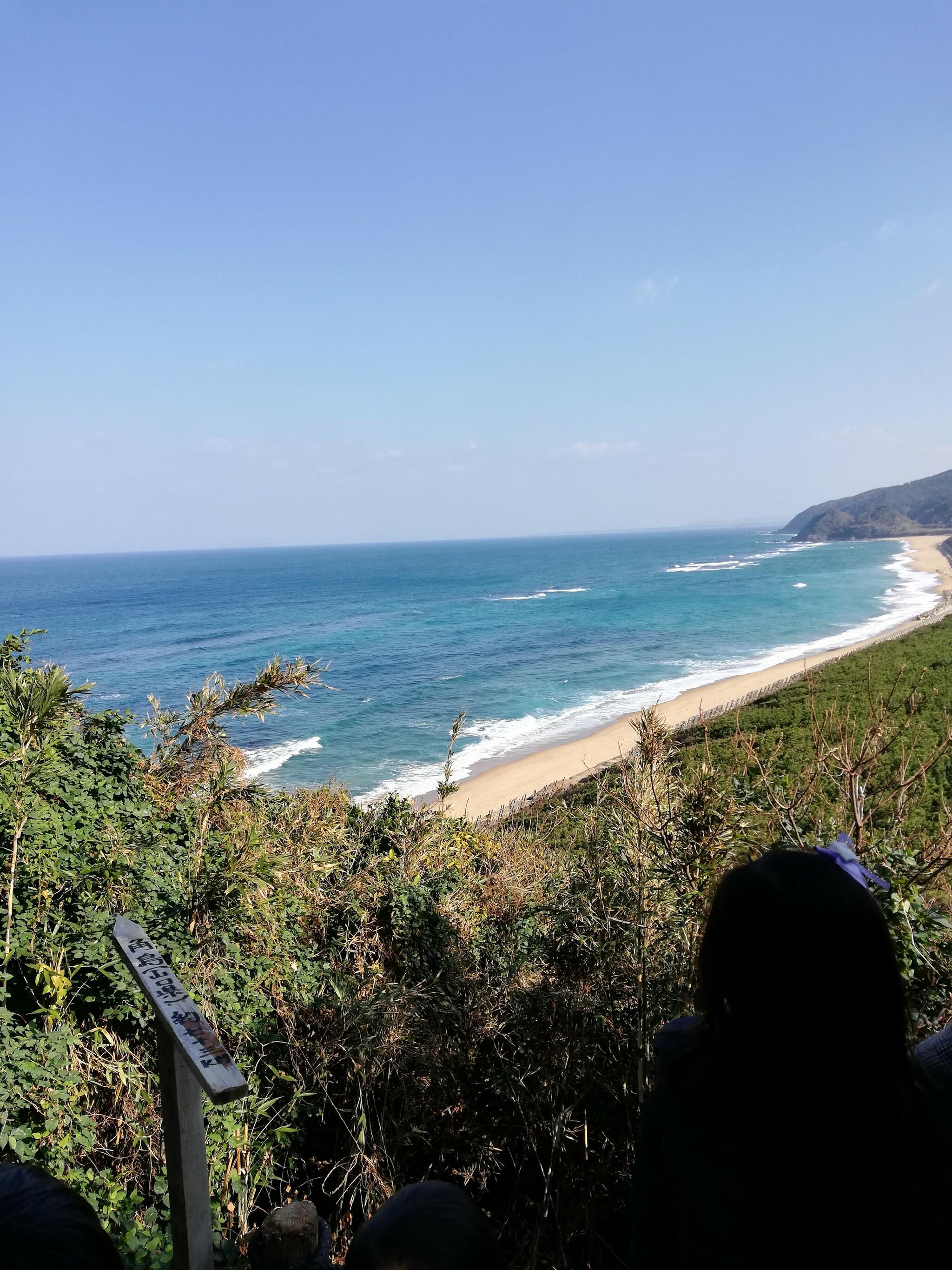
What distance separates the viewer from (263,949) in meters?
5.25

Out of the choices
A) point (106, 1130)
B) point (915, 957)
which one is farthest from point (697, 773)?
point (106, 1130)

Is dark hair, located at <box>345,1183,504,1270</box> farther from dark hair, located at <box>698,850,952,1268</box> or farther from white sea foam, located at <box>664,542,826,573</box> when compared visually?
white sea foam, located at <box>664,542,826,573</box>

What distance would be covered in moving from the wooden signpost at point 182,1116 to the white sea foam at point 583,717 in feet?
57.0

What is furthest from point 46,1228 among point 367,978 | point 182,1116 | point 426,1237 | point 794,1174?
point 367,978

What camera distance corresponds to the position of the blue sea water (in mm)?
29734

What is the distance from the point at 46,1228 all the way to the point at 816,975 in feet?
4.38

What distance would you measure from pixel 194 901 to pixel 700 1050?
15.5ft

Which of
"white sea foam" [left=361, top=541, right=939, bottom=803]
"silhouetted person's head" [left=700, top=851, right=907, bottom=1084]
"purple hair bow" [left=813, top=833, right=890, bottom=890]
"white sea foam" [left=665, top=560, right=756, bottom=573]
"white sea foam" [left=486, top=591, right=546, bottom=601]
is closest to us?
"silhouetted person's head" [left=700, top=851, right=907, bottom=1084]

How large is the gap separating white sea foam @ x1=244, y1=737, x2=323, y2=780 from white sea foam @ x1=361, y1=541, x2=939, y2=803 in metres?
3.97

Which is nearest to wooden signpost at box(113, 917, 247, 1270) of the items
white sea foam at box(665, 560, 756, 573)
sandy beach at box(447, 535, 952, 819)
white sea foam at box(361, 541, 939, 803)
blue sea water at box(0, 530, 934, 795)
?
sandy beach at box(447, 535, 952, 819)

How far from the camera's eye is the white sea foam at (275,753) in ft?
80.6

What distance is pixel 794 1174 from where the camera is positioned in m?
1.20

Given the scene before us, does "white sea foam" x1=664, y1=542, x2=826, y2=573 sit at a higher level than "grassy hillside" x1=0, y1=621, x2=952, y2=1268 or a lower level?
higher

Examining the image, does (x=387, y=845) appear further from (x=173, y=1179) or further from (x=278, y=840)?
(x=173, y=1179)
